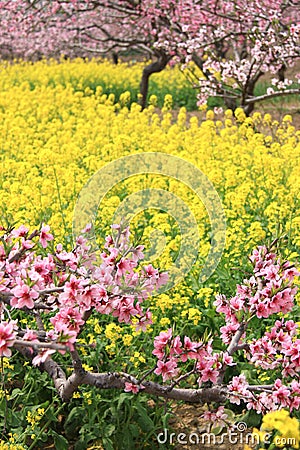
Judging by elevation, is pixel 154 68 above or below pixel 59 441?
below

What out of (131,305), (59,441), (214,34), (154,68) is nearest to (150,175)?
(59,441)

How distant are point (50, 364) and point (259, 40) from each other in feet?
21.0

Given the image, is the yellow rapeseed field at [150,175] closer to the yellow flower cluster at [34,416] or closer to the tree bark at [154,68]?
the yellow flower cluster at [34,416]

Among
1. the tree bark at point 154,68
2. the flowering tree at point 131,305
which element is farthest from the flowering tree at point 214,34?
the flowering tree at point 131,305

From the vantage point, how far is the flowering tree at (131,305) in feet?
8.56

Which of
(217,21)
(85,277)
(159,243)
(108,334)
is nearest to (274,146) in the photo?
(159,243)

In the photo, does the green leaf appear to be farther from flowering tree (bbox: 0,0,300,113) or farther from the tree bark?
the tree bark

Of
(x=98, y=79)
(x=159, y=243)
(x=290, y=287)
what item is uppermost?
(x=290, y=287)

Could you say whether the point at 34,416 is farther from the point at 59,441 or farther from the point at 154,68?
the point at 154,68

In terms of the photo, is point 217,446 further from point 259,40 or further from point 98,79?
A: point 98,79

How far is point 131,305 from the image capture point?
275cm

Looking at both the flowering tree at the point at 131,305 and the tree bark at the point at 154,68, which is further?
the tree bark at the point at 154,68

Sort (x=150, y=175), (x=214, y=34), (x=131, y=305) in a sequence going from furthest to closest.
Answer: (x=214, y=34)
(x=150, y=175)
(x=131, y=305)

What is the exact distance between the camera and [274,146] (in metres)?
6.86
